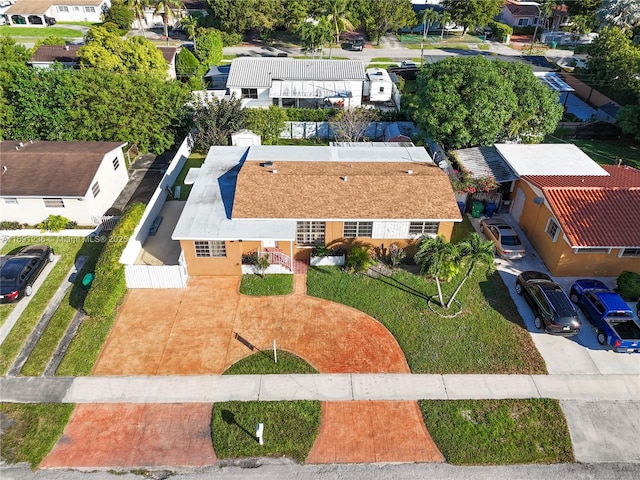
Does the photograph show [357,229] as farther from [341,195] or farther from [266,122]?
[266,122]

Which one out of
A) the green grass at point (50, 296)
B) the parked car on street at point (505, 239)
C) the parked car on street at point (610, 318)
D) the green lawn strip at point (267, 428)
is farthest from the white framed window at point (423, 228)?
the green grass at point (50, 296)

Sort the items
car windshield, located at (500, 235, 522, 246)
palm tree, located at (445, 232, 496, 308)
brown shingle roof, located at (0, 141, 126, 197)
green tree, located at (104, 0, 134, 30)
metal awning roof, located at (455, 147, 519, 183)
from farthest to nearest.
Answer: green tree, located at (104, 0, 134, 30)
metal awning roof, located at (455, 147, 519, 183)
brown shingle roof, located at (0, 141, 126, 197)
car windshield, located at (500, 235, 522, 246)
palm tree, located at (445, 232, 496, 308)

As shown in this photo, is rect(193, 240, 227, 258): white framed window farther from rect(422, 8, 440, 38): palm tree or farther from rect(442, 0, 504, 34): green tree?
rect(442, 0, 504, 34): green tree

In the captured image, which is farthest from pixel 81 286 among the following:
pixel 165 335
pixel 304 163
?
pixel 304 163

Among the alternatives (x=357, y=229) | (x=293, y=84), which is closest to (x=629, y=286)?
(x=357, y=229)

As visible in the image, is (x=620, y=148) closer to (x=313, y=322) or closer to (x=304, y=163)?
(x=304, y=163)

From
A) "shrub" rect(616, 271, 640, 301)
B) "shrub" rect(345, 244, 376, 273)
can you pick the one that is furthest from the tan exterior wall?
"shrub" rect(345, 244, 376, 273)
